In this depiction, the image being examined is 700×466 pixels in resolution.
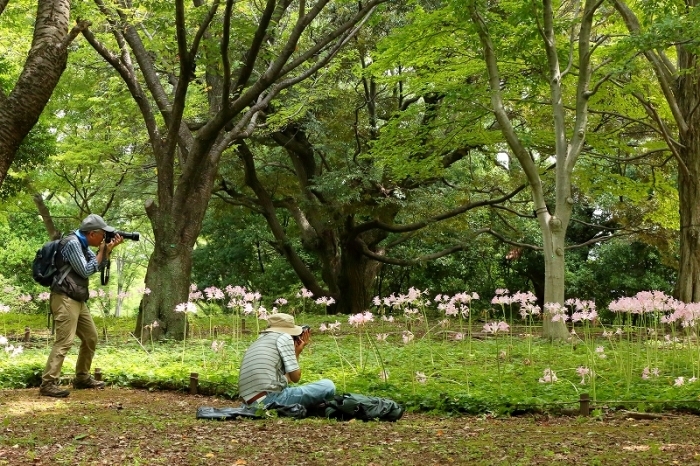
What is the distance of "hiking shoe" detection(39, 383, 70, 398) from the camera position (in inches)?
252

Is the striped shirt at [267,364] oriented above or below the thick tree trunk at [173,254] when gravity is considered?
below

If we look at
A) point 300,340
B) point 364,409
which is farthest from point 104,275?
point 364,409

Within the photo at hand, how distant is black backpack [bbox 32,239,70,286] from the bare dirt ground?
1236mm

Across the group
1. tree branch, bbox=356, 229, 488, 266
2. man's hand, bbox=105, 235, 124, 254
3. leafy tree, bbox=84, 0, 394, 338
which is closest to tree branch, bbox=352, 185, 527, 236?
tree branch, bbox=356, 229, 488, 266

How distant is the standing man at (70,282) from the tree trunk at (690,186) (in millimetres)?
9241

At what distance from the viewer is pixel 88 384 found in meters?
7.02

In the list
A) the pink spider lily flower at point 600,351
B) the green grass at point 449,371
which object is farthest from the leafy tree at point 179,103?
the pink spider lily flower at point 600,351

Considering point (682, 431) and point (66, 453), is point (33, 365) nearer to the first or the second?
point (66, 453)

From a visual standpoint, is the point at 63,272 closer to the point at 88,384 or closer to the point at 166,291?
the point at 88,384

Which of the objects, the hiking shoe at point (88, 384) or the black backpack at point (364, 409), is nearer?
the black backpack at point (364, 409)

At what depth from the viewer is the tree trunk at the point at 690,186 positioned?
11438 mm

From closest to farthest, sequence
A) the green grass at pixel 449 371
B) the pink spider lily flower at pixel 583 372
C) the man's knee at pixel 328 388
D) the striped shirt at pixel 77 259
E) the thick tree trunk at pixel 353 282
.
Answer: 1. the man's knee at pixel 328 388
2. the green grass at pixel 449 371
3. the pink spider lily flower at pixel 583 372
4. the striped shirt at pixel 77 259
5. the thick tree trunk at pixel 353 282

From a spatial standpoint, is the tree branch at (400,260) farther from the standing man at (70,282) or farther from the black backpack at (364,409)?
the black backpack at (364,409)

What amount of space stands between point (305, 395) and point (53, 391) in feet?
8.81
